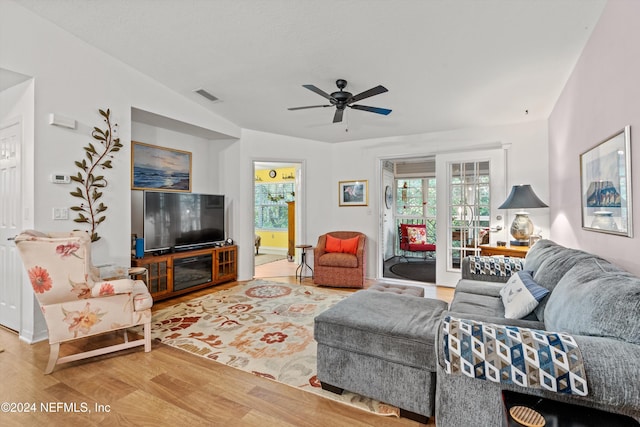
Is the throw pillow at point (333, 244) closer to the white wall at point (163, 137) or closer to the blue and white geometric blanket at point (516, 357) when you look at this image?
the white wall at point (163, 137)

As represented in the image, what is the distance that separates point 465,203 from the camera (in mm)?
4551

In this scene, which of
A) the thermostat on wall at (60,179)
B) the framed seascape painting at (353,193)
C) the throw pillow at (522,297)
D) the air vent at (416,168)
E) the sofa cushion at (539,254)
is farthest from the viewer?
the air vent at (416,168)

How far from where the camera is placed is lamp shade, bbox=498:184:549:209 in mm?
3510

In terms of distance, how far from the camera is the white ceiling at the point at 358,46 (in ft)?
7.17

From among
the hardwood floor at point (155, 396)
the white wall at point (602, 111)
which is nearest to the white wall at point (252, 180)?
the hardwood floor at point (155, 396)

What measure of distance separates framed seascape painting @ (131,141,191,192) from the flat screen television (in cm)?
44

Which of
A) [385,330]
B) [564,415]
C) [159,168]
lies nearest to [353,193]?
[159,168]

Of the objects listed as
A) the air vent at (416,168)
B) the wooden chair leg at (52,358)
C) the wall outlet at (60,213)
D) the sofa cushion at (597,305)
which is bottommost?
the wooden chair leg at (52,358)

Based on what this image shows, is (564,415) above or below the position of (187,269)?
above

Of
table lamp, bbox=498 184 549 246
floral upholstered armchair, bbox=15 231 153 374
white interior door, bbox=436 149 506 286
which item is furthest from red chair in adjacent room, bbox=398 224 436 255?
floral upholstered armchair, bbox=15 231 153 374

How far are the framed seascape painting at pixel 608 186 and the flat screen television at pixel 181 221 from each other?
14.7 feet

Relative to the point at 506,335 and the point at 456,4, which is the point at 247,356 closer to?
the point at 506,335

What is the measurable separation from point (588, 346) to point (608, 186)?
1437mm

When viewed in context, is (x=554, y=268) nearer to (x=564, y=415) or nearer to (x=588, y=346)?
(x=588, y=346)
